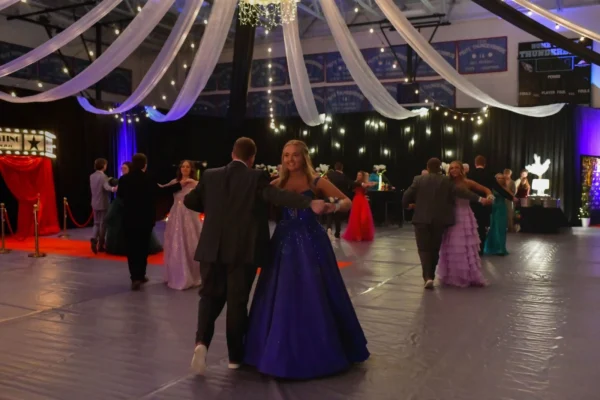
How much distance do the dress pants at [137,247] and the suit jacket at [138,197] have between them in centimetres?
5

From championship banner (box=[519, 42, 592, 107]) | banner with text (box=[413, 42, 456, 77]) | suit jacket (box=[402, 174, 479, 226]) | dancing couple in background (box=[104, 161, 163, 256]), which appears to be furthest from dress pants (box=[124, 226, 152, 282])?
championship banner (box=[519, 42, 592, 107])

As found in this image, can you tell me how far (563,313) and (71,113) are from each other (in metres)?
11.3

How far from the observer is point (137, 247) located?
5594mm

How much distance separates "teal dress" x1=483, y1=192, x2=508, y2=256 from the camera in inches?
321

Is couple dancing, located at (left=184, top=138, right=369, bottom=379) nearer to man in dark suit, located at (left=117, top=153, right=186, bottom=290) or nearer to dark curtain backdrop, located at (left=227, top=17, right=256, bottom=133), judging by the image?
man in dark suit, located at (left=117, top=153, right=186, bottom=290)

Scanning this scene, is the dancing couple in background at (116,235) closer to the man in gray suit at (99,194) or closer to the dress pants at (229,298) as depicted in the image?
the man in gray suit at (99,194)

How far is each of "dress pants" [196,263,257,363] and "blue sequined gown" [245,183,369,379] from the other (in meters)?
0.06

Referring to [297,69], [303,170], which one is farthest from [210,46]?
[303,170]

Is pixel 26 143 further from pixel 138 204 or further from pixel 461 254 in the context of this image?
pixel 461 254

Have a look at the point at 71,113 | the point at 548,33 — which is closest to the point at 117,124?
the point at 71,113

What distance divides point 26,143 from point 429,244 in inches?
357

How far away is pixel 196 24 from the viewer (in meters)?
15.0

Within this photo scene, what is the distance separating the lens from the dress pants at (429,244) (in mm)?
5613

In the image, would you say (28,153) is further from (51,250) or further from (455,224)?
(455,224)
